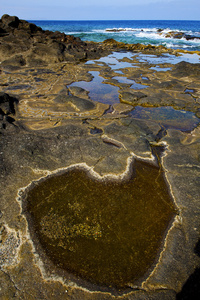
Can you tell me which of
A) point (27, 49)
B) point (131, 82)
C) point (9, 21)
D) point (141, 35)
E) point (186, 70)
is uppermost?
point (141, 35)

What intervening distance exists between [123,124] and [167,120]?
3700 mm

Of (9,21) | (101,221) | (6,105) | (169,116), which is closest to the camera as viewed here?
(101,221)

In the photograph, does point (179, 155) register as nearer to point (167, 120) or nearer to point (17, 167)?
point (167, 120)

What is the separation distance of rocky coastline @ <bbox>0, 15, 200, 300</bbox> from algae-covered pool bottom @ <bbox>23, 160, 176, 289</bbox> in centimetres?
8

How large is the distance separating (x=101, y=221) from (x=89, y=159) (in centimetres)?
293

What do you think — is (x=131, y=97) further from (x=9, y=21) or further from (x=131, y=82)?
(x=9, y=21)

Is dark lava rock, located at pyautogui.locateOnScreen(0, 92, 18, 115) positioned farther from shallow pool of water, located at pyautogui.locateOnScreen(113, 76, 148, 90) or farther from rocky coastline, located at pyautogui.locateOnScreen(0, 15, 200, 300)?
shallow pool of water, located at pyautogui.locateOnScreen(113, 76, 148, 90)

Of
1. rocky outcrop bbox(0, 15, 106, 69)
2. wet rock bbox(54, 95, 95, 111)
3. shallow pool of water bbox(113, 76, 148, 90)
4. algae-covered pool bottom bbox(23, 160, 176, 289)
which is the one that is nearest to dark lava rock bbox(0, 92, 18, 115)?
wet rock bbox(54, 95, 95, 111)

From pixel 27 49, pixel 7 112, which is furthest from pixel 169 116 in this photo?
pixel 27 49

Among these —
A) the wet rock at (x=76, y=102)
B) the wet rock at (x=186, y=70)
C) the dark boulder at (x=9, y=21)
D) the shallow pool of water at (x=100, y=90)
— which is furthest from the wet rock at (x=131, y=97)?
the dark boulder at (x=9, y=21)

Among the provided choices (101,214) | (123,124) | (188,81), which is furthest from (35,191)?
(188,81)

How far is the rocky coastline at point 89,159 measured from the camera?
4098 millimetres

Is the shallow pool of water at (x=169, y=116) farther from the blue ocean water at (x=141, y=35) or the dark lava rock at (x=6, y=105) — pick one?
the blue ocean water at (x=141, y=35)

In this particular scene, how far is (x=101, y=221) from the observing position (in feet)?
17.7
